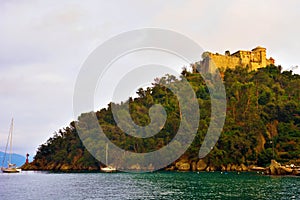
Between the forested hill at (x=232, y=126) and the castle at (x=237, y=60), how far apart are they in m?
5.00

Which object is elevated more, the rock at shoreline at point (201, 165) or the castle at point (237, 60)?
the castle at point (237, 60)

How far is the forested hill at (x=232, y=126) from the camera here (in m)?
75.4

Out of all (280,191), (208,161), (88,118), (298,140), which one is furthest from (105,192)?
(88,118)

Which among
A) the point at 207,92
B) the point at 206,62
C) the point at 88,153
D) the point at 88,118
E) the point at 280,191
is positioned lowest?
the point at 280,191

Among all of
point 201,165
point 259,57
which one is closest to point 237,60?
point 259,57

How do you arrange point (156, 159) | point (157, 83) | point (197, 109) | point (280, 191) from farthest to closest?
point (157, 83) < point (197, 109) < point (156, 159) < point (280, 191)

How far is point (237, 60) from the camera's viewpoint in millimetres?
113125

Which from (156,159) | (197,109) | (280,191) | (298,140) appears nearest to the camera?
(280,191)

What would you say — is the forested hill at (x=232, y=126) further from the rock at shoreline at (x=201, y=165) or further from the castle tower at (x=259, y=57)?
the castle tower at (x=259, y=57)

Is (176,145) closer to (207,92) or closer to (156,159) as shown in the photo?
(156,159)

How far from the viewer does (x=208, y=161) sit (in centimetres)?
7531

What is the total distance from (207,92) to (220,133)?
23.0 m

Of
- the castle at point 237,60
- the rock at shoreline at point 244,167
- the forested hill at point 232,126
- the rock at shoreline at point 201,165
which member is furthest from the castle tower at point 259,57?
the rock at shoreline at point 201,165

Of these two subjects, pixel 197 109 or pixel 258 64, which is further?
pixel 258 64
